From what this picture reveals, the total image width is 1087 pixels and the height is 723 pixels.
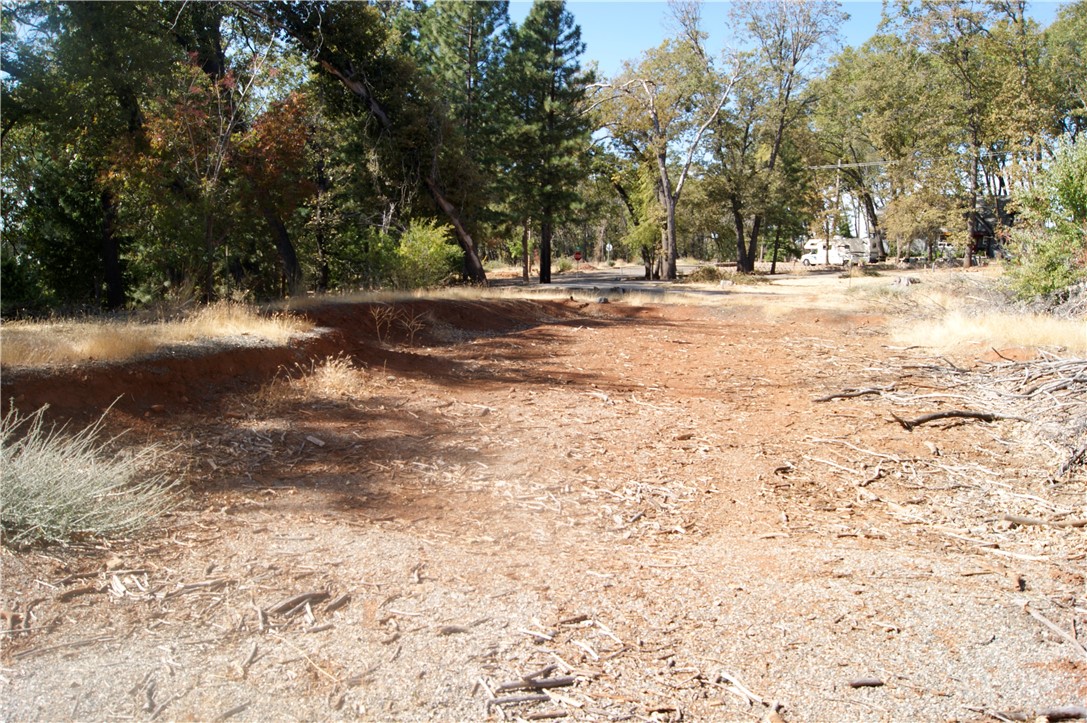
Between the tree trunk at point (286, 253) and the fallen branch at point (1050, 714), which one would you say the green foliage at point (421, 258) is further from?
the fallen branch at point (1050, 714)

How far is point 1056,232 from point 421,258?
14.0 meters

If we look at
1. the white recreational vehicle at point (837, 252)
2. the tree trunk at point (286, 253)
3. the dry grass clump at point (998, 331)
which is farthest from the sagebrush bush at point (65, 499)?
the white recreational vehicle at point (837, 252)

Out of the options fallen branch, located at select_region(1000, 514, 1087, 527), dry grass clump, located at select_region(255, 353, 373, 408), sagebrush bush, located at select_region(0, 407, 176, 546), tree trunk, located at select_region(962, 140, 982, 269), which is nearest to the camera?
sagebrush bush, located at select_region(0, 407, 176, 546)

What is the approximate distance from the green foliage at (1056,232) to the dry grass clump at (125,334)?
44.4ft

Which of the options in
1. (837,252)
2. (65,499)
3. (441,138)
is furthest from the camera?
(837,252)

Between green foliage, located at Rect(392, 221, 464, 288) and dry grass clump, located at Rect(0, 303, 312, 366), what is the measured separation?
7100 millimetres

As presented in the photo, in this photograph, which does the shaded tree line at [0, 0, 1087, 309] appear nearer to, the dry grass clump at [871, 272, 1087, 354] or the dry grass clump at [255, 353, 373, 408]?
the dry grass clump at [871, 272, 1087, 354]

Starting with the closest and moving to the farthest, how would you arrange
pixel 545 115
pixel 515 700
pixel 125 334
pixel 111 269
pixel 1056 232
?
pixel 515 700
pixel 125 334
pixel 1056 232
pixel 111 269
pixel 545 115

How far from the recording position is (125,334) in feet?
29.1

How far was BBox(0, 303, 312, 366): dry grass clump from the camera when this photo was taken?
7.74 metres

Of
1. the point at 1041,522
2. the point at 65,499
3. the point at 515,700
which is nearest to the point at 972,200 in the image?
the point at 1041,522

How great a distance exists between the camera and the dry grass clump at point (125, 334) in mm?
7742

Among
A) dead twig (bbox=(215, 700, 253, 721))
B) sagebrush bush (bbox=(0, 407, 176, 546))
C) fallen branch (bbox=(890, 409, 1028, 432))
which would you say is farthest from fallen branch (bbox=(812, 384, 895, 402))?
dead twig (bbox=(215, 700, 253, 721))

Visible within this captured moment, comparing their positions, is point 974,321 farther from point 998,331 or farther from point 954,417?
point 954,417
